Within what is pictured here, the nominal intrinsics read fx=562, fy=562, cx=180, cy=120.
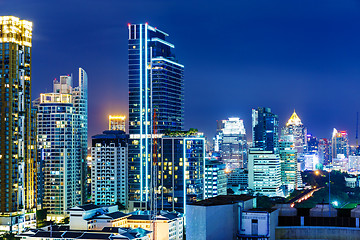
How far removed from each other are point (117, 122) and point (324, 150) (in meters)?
36.9

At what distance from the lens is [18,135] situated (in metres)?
24.6

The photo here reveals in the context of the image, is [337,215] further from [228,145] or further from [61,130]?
[228,145]

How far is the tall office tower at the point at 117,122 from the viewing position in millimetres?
45219

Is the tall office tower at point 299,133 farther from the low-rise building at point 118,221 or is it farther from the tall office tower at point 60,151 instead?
the low-rise building at point 118,221

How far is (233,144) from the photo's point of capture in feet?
191

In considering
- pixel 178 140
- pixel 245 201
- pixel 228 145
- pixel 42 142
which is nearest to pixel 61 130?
pixel 42 142

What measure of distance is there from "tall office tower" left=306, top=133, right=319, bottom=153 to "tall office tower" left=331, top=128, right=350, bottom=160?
2.46m

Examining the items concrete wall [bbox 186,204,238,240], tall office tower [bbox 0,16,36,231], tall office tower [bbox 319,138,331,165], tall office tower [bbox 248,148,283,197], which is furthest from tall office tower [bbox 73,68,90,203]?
tall office tower [bbox 319,138,331,165]

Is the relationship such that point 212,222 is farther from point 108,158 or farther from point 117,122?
point 117,122

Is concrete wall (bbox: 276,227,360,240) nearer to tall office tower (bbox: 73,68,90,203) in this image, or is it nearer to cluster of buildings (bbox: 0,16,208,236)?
cluster of buildings (bbox: 0,16,208,236)

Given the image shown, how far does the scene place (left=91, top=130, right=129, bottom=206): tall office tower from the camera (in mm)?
30188

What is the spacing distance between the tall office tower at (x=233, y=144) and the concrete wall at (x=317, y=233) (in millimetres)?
47984

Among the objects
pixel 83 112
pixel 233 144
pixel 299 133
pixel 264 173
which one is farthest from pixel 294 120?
pixel 83 112

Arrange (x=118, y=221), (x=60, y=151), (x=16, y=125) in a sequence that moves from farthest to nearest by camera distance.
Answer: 1. (x=60, y=151)
2. (x=16, y=125)
3. (x=118, y=221)
